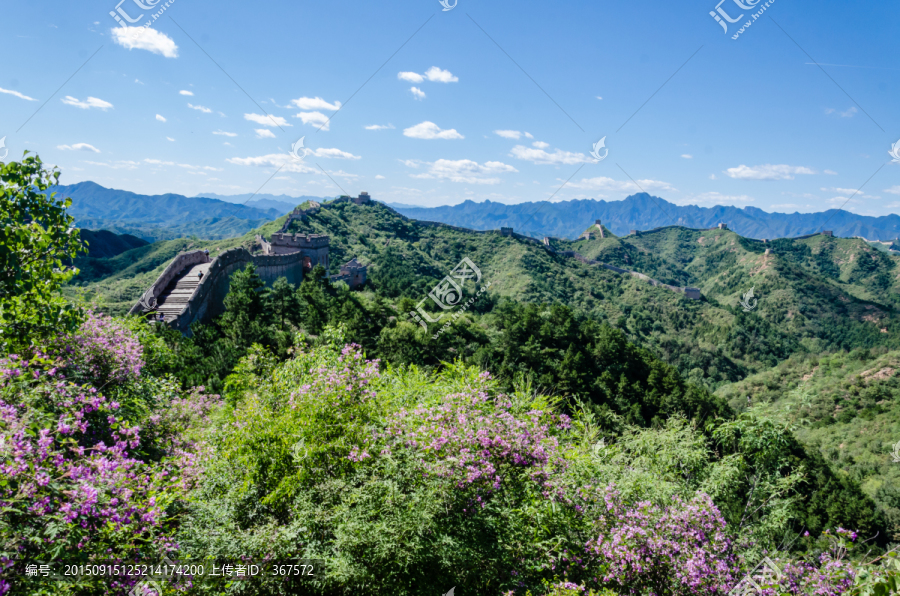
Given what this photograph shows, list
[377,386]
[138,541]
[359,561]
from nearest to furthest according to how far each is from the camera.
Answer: [138,541]
[359,561]
[377,386]

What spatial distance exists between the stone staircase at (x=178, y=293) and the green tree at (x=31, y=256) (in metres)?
11.5

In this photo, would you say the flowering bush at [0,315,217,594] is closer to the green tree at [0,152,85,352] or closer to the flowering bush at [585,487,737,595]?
the green tree at [0,152,85,352]

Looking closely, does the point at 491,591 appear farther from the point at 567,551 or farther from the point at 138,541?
the point at 138,541

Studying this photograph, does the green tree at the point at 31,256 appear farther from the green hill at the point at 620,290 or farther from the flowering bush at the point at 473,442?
the green hill at the point at 620,290

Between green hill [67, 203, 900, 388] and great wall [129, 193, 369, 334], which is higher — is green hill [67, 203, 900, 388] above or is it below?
above

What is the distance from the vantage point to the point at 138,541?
499 cm

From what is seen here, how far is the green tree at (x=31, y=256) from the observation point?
6332 millimetres

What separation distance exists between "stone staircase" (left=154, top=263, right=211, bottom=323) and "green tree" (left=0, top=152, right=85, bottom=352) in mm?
11543

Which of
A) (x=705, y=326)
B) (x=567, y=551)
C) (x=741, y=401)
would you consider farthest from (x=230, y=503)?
(x=705, y=326)

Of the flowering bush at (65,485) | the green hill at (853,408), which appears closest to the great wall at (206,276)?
the flowering bush at (65,485)

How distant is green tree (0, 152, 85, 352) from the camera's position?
6.33 m

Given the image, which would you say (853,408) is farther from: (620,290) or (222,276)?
(222,276)

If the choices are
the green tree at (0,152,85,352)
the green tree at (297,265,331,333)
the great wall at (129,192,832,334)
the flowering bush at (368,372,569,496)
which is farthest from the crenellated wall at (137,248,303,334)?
the flowering bush at (368,372,569,496)

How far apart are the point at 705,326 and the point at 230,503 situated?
89.7 m
